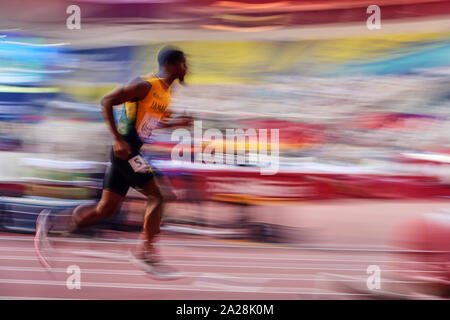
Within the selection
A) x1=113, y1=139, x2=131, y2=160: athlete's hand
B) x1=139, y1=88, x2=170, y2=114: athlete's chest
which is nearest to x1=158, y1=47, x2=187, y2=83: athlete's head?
x1=139, y1=88, x2=170, y2=114: athlete's chest

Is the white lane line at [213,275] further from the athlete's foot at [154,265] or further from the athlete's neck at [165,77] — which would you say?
the athlete's neck at [165,77]

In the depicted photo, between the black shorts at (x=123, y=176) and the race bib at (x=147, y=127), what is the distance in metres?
0.12

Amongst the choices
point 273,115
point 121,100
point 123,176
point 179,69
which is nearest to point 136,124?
point 121,100

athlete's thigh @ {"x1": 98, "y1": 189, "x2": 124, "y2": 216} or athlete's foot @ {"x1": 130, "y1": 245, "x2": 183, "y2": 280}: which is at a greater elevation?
athlete's thigh @ {"x1": 98, "y1": 189, "x2": 124, "y2": 216}

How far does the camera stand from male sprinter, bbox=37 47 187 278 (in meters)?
2.96

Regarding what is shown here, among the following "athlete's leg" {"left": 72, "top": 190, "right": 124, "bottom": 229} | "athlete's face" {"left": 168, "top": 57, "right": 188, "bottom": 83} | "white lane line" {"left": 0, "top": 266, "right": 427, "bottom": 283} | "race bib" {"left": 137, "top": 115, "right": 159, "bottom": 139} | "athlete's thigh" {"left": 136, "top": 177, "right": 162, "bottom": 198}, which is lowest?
"white lane line" {"left": 0, "top": 266, "right": 427, "bottom": 283}

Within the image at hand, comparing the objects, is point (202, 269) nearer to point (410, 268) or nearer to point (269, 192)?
point (269, 192)

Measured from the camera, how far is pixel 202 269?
3.08m

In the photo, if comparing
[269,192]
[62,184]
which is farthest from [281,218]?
[62,184]

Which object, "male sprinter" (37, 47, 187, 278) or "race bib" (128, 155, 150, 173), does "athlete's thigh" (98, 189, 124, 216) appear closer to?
"male sprinter" (37, 47, 187, 278)

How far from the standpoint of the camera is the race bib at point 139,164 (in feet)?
9.74

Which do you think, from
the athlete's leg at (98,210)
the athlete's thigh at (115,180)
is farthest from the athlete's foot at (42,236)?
the athlete's thigh at (115,180)
